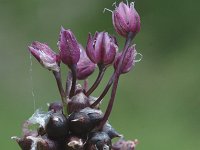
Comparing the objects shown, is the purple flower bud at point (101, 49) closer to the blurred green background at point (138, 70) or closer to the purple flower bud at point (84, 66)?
the purple flower bud at point (84, 66)

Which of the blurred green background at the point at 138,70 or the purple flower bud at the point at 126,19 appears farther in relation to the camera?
the blurred green background at the point at 138,70

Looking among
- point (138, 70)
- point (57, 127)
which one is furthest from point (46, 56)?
point (138, 70)

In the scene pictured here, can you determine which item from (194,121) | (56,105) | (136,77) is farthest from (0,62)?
(56,105)

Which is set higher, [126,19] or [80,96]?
[126,19]

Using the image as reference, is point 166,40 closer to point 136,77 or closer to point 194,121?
point 136,77

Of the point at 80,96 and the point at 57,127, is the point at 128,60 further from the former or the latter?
the point at 57,127

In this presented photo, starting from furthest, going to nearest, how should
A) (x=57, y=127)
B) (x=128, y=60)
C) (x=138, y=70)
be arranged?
(x=138, y=70) < (x=128, y=60) < (x=57, y=127)

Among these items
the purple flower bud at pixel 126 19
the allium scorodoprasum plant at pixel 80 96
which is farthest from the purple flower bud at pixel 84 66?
the purple flower bud at pixel 126 19
